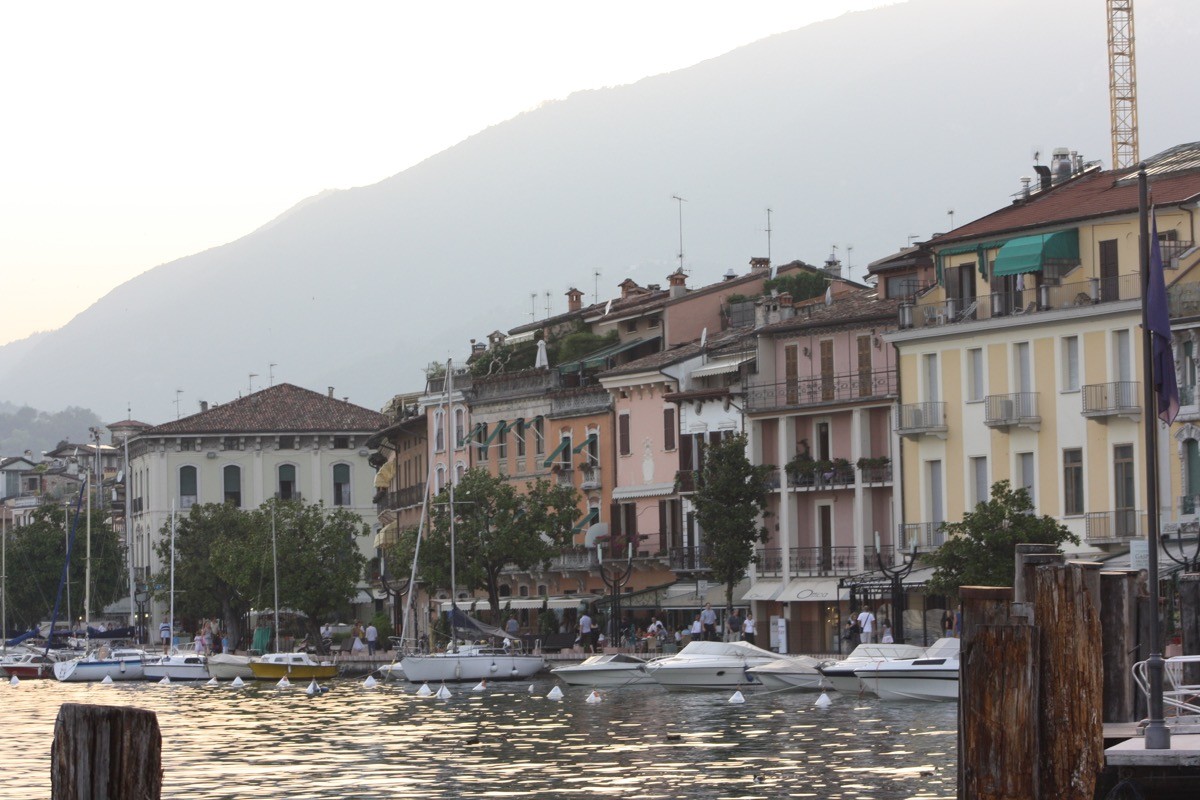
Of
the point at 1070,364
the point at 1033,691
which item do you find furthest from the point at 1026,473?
the point at 1033,691

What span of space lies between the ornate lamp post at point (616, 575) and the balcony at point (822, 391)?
7.64 meters

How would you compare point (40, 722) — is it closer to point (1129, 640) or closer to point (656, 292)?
point (1129, 640)

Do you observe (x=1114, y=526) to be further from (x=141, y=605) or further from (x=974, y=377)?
(x=141, y=605)

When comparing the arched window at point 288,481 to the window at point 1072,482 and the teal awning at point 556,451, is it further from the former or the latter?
the window at point 1072,482

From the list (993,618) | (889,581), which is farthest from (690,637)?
(993,618)

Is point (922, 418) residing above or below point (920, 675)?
above

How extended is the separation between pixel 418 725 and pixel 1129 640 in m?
25.6

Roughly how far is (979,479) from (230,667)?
2734 cm

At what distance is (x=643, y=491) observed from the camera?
3302 inches

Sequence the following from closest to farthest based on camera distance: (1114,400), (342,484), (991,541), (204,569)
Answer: (991,541), (1114,400), (204,569), (342,484)

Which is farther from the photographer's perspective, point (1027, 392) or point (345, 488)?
point (345, 488)

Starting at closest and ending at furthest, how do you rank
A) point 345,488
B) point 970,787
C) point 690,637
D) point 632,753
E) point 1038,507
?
point 970,787 → point 632,753 → point 1038,507 → point 690,637 → point 345,488

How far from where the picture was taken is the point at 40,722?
180 ft

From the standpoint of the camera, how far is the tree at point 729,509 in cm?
7044
